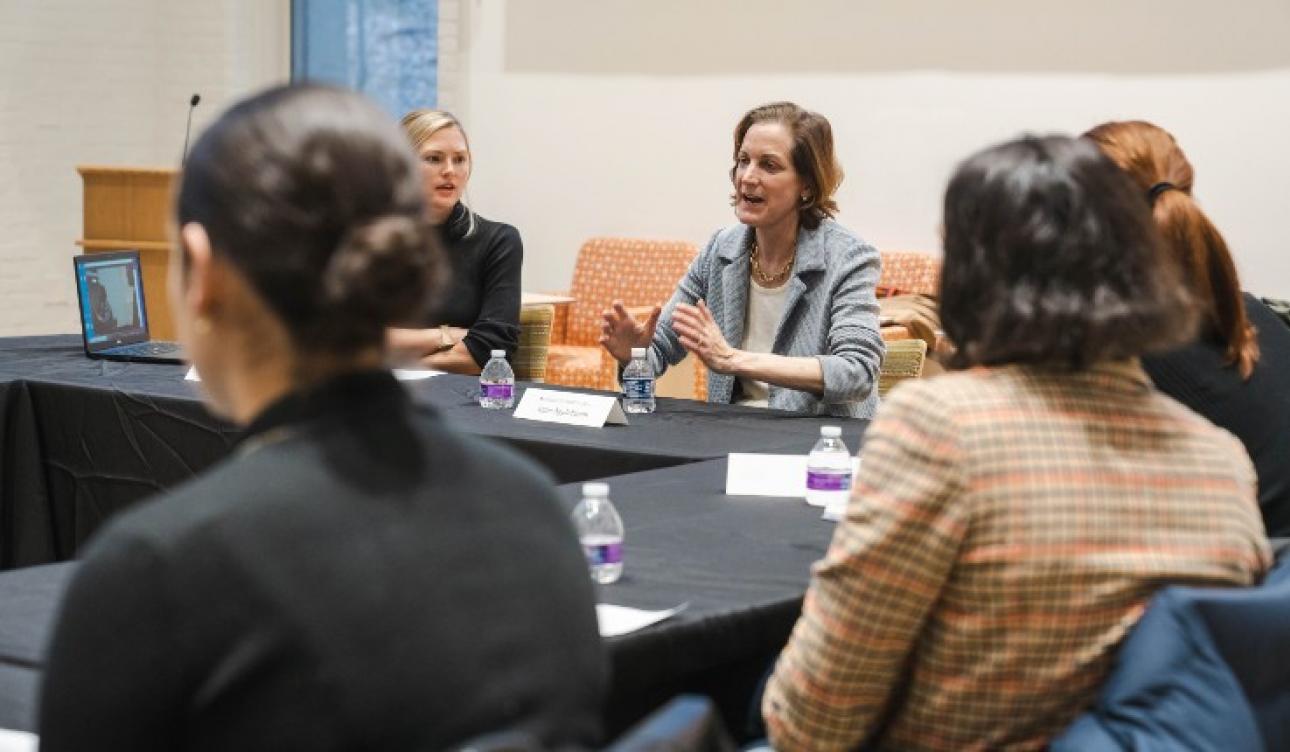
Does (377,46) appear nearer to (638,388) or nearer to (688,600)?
(638,388)

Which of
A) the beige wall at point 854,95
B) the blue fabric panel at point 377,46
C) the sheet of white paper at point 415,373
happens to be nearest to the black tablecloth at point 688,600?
the sheet of white paper at point 415,373

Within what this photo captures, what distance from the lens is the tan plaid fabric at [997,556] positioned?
1.59 metres

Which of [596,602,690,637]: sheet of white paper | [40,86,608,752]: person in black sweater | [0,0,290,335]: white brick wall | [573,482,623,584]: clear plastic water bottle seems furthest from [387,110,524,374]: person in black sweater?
[0,0,290,335]: white brick wall

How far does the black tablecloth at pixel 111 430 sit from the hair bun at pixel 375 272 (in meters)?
2.19

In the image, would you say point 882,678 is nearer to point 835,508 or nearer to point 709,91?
point 835,508

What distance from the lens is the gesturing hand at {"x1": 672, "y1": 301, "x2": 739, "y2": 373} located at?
3441mm

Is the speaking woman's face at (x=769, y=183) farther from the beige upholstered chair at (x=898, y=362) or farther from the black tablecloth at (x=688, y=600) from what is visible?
the black tablecloth at (x=688, y=600)

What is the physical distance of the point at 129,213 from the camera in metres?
6.07

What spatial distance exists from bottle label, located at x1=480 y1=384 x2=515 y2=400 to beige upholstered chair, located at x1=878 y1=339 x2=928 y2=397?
4.07 ft

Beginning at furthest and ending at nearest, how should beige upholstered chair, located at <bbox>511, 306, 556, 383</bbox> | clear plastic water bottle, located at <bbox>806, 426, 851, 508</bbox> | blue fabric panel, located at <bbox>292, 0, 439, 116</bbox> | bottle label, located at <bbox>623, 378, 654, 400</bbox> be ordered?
1. blue fabric panel, located at <bbox>292, 0, 439, 116</bbox>
2. beige upholstered chair, located at <bbox>511, 306, 556, 383</bbox>
3. bottle label, located at <bbox>623, 378, 654, 400</bbox>
4. clear plastic water bottle, located at <bbox>806, 426, 851, 508</bbox>

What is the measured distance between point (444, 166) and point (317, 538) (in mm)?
3235

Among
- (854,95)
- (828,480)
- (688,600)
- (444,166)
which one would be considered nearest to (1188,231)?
(828,480)

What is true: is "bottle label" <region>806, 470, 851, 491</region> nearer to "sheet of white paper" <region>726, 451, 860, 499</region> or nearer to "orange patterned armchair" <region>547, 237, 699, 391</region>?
"sheet of white paper" <region>726, 451, 860, 499</region>

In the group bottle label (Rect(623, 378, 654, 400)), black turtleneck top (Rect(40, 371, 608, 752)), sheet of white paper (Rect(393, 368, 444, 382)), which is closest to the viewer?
black turtleneck top (Rect(40, 371, 608, 752))
